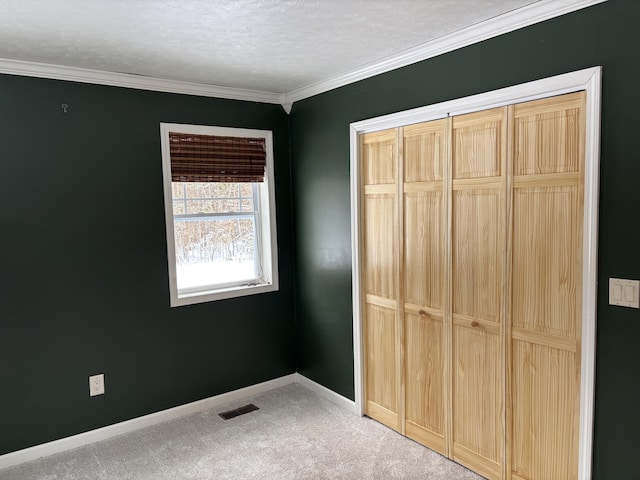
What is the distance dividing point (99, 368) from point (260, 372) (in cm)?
127

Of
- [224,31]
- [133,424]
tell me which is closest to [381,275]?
[224,31]

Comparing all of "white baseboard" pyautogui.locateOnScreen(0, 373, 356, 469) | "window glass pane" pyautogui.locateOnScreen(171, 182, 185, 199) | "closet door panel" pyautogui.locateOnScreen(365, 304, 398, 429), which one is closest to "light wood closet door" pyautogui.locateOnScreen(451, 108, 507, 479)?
"closet door panel" pyautogui.locateOnScreen(365, 304, 398, 429)

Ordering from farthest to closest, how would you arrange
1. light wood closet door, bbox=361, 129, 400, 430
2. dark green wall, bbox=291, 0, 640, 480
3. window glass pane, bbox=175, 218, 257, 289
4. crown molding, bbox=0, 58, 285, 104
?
window glass pane, bbox=175, 218, 257, 289 < light wood closet door, bbox=361, 129, 400, 430 < crown molding, bbox=0, 58, 285, 104 < dark green wall, bbox=291, 0, 640, 480

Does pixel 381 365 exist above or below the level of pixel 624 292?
below

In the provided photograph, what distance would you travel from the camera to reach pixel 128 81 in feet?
10.3

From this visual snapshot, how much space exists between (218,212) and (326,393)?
5.53 feet

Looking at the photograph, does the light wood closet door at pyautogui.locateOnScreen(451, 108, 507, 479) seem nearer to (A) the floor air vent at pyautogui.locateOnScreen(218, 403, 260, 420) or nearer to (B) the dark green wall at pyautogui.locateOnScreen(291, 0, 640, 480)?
(B) the dark green wall at pyautogui.locateOnScreen(291, 0, 640, 480)

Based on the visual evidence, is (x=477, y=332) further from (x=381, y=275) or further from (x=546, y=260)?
(x=381, y=275)

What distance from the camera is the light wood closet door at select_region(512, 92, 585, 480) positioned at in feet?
6.92

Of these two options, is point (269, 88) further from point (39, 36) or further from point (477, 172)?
point (477, 172)

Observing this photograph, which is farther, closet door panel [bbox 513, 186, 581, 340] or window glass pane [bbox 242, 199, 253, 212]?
window glass pane [bbox 242, 199, 253, 212]

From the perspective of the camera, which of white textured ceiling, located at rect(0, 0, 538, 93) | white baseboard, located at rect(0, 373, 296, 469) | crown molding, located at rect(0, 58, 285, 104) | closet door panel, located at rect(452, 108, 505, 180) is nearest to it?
white textured ceiling, located at rect(0, 0, 538, 93)

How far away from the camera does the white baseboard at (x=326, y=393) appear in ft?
11.5

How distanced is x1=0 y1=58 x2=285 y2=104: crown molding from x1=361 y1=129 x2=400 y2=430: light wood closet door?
3.48 ft
